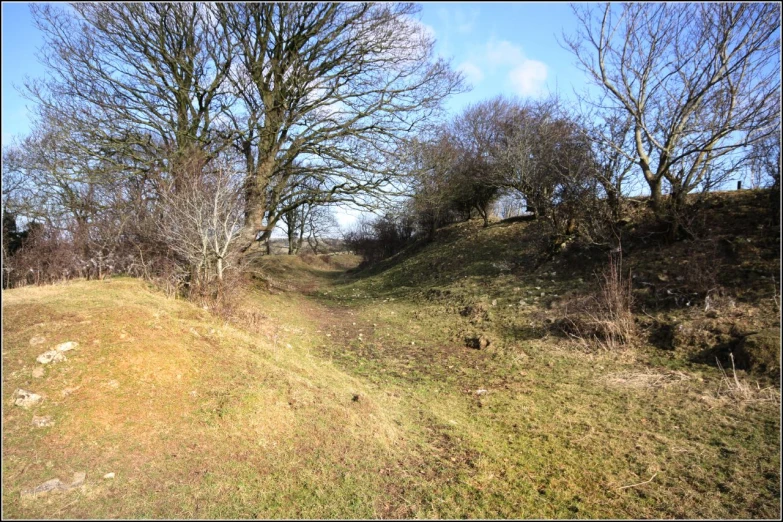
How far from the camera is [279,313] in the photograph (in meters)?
9.89

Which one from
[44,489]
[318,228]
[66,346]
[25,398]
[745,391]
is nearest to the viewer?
[44,489]

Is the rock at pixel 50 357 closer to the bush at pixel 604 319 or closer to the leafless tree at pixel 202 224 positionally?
the leafless tree at pixel 202 224

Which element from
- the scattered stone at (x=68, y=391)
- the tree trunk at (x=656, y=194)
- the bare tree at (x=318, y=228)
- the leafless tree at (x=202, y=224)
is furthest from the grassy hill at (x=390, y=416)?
the bare tree at (x=318, y=228)

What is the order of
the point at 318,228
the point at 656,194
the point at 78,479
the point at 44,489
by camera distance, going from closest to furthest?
the point at 44,489 < the point at 78,479 < the point at 656,194 < the point at 318,228

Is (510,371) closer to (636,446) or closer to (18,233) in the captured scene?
(636,446)

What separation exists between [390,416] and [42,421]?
3120mm

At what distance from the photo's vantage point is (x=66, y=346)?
4.02 meters

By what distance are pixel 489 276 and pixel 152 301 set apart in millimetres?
9103

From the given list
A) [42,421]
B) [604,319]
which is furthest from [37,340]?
[604,319]

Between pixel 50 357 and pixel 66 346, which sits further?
pixel 66 346

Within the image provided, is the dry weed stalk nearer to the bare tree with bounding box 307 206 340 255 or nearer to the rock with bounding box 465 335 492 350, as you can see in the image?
the rock with bounding box 465 335 492 350

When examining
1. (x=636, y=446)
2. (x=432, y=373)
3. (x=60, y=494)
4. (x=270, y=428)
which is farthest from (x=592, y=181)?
(x=60, y=494)

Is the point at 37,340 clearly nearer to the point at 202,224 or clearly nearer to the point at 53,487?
the point at 53,487

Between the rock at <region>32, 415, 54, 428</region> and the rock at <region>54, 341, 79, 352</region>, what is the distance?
85 centimetres
